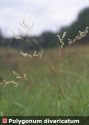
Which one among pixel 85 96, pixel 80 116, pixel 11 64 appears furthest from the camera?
pixel 11 64

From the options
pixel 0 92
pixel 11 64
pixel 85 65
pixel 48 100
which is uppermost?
pixel 11 64

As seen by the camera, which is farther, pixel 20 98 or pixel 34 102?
pixel 20 98

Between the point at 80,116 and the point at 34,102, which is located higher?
the point at 34,102

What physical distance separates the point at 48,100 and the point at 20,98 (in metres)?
0.84

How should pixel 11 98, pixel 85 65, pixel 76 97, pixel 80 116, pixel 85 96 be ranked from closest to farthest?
pixel 80 116, pixel 76 97, pixel 85 96, pixel 11 98, pixel 85 65

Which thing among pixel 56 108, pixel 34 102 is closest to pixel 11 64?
pixel 34 102

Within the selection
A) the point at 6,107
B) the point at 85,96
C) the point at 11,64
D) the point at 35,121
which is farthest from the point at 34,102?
the point at 11,64

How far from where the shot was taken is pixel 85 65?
554 cm

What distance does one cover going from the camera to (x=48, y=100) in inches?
144

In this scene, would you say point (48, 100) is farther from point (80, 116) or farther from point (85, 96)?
point (80, 116)

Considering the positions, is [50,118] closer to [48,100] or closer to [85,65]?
[48,100]

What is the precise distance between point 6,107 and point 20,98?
0.44m

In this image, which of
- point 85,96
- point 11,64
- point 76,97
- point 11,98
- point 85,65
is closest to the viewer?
point 76,97

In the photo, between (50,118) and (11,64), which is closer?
(50,118)
